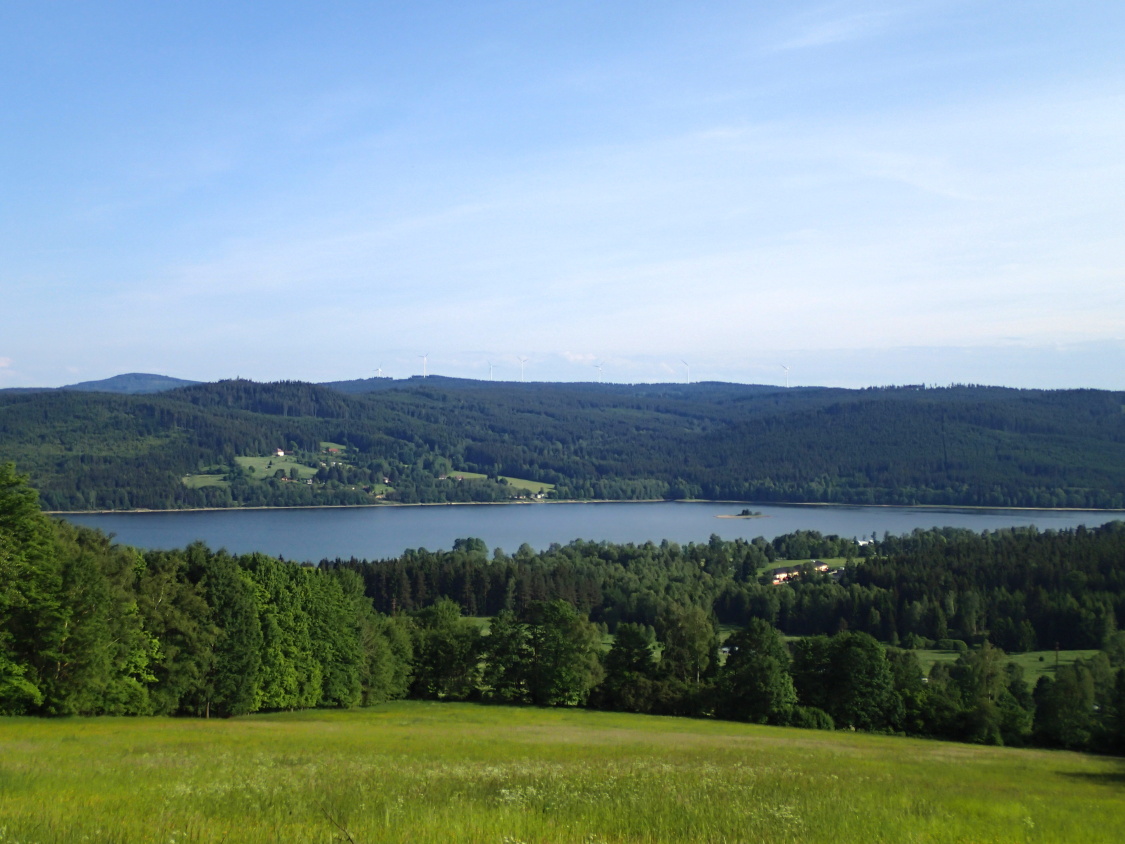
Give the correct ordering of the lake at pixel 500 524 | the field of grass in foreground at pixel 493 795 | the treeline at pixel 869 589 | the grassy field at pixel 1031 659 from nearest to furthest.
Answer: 1. the field of grass in foreground at pixel 493 795
2. the grassy field at pixel 1031 659
3. the treeline at pixel 869 589
4. the lake at pixel 500 524

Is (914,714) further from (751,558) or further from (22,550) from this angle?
(751,558)

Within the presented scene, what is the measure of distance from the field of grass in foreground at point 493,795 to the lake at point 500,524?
8957 cm

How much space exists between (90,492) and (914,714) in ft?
543

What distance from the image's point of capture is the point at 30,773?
8438 mm

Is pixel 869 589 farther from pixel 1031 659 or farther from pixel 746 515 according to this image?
pixel 746 515

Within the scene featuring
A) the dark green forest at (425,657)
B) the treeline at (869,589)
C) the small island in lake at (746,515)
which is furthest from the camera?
the small island in lake at (746,515)

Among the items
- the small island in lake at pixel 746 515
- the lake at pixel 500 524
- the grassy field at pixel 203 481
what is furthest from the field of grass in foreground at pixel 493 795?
the grassy field at pixel 203 481

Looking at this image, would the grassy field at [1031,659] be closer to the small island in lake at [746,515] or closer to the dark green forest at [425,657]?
the dark green forest at [425,657]

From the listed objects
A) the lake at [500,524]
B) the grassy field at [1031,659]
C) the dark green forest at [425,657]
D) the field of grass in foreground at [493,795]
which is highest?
the field of grass in foreground at [493,795]

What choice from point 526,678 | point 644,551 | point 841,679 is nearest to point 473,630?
point 526,678

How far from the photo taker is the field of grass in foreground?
5680 millimetres

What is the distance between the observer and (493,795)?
24.9 ft

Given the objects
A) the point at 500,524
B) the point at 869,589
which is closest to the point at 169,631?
Answer: the point at 869,589

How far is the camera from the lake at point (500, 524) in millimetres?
119438
